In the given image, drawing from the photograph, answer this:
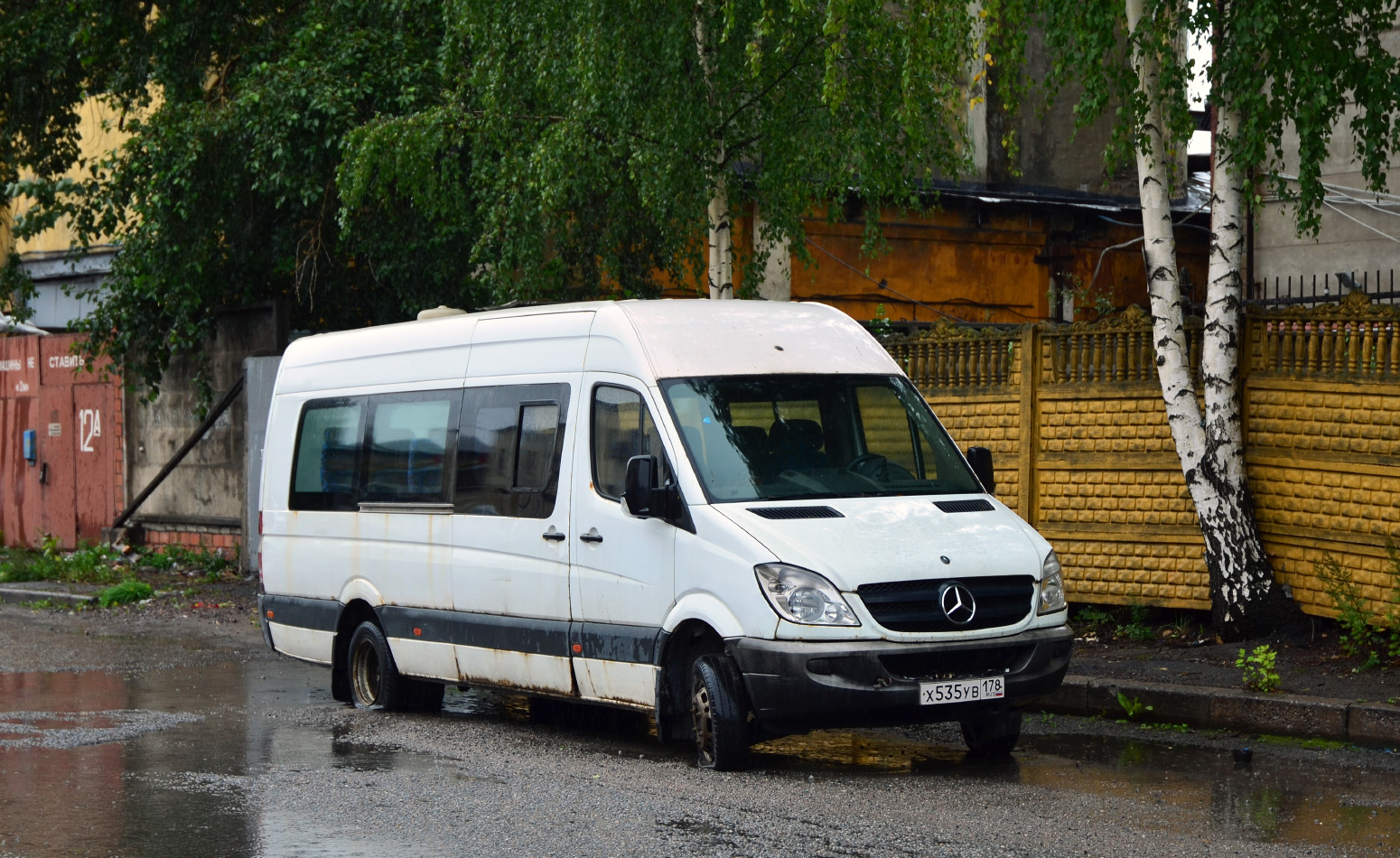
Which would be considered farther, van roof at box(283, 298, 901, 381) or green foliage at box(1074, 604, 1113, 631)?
green foliage at box(1074, 604, 1113, 631)

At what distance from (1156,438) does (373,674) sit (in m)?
5.62

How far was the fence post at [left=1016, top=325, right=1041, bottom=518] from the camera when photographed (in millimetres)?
12688

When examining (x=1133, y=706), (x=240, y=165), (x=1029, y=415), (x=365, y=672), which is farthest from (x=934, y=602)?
(x=240, y=165)

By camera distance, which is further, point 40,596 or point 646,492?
point 40,596

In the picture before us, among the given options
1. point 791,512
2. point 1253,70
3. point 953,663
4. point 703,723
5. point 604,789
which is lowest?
point 604,789

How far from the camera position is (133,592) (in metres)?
17.3

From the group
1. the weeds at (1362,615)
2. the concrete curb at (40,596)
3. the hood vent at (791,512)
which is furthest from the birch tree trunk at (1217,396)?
the concrete curb at (40,596)

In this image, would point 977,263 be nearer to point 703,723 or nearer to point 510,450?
point 510,450

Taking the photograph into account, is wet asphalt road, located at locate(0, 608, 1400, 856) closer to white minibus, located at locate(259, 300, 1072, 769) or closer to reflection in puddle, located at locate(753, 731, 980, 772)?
reflection in puddle, located at locate(753, 731, 980, 772)

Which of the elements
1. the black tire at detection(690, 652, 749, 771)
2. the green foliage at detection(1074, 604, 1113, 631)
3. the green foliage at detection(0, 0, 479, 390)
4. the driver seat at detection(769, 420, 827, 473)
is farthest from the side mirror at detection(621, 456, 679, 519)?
the green foliage at detection(0, 0, 479, 390)

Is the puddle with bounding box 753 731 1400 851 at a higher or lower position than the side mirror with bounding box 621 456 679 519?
lower

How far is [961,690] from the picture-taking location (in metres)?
7.66

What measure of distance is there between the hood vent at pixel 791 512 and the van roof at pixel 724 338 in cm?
98

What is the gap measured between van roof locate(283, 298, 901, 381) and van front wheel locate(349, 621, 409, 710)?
229cm
